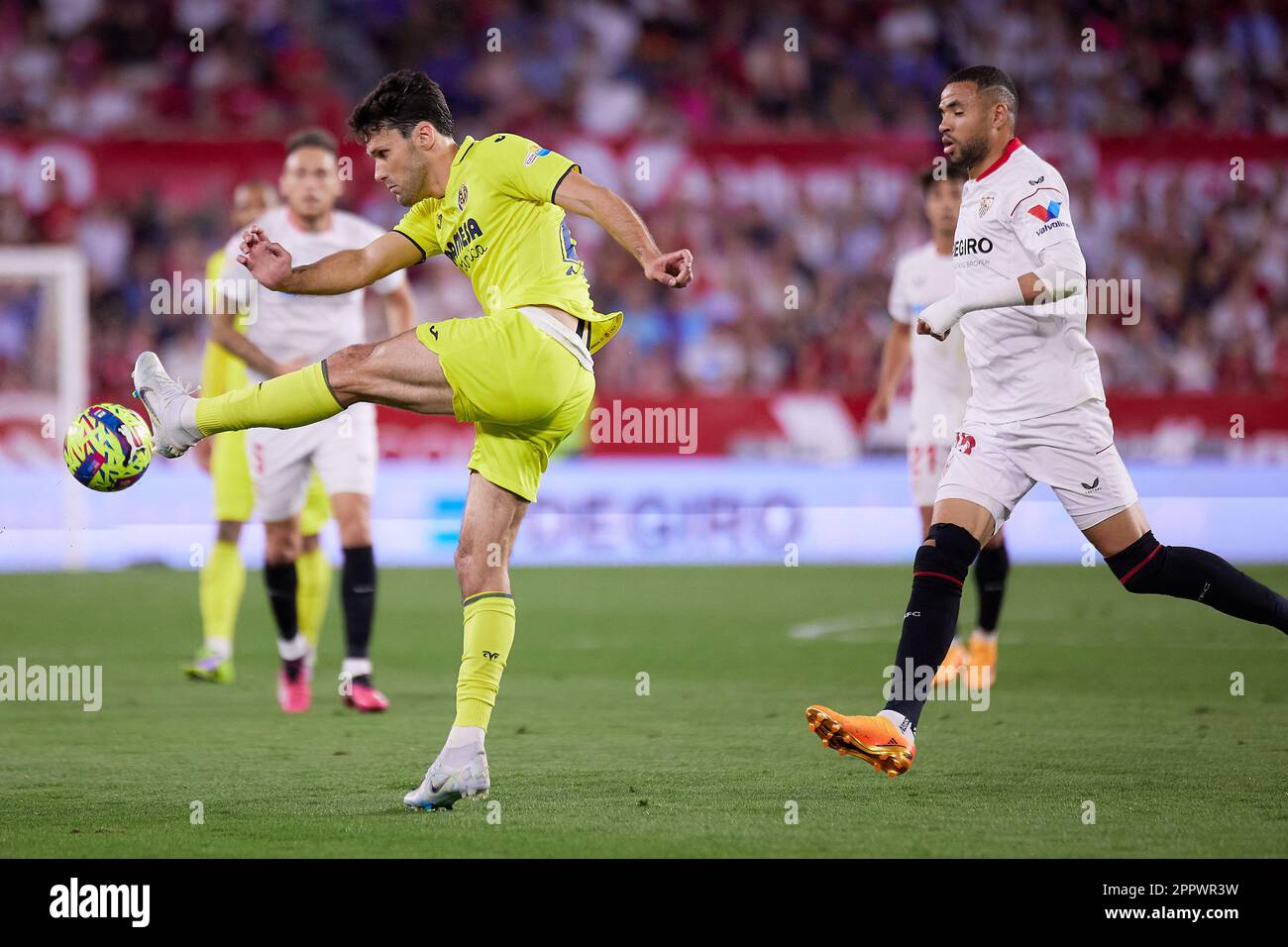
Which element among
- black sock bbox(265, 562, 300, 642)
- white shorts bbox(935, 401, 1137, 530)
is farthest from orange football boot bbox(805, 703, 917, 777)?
black sock bbox(265, 562, 300, 642)

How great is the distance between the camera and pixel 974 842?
4.74 m

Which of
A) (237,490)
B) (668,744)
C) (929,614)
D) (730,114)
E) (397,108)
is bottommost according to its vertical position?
(668,744)

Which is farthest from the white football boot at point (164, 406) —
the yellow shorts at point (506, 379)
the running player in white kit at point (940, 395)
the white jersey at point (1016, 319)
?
the running player in white kit at point (940, 395)

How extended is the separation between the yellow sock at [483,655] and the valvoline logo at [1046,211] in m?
2.09

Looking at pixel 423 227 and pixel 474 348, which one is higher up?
pixel 423 227

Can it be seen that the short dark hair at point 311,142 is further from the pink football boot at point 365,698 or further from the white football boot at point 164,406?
the white football boot at point 164,406

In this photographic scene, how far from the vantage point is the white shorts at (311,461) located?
783cm

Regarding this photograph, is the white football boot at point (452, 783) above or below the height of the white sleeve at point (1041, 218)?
below

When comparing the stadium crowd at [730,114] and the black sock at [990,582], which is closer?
the black sock at [990,582]

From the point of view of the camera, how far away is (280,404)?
5.20 metres

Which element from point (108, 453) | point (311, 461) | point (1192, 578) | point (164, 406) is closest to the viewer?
point (164, 406)

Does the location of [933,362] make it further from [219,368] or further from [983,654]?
[219,368]

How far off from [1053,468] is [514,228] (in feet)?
6.38

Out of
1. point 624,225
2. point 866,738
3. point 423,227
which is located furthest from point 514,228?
point 866,738
